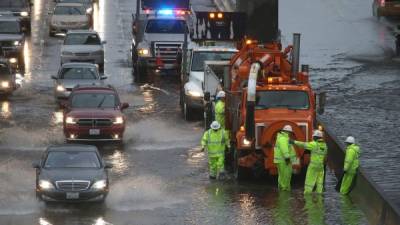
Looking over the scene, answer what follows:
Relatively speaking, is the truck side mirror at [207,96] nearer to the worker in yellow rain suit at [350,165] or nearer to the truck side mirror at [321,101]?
the truck side mirror at [321,101]

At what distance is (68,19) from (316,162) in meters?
33.6

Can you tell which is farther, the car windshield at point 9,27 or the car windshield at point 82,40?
the car windshield at point 9,27

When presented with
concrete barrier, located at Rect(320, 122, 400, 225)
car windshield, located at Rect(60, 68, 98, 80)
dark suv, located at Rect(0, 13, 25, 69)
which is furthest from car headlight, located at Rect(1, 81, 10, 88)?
concrete barrier, located at Rect(320, 122, 400, 225)

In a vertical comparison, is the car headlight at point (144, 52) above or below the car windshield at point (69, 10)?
below

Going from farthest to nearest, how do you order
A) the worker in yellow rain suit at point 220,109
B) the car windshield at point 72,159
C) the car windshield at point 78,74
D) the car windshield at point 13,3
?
the car windshield at point 13,3 → the car windshield at point 78,74 → the worker in yellow rain suit at point 220,109 → the car windshield at point 72,159

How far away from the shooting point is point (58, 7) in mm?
59000

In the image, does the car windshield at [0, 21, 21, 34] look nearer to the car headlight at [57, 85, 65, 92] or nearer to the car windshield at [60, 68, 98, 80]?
the car windshield at [60, 68, 98, 80]

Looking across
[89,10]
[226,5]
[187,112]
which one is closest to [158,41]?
[187,112]

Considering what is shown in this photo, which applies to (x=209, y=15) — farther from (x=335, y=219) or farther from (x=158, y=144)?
(x=335, y=219)

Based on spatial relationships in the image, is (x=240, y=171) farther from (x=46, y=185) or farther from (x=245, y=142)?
(x=46, y=185)

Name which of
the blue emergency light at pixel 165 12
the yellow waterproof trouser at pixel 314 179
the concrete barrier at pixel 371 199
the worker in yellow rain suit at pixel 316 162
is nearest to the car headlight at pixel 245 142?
the worker in yellow rain suit at pixel 316 162

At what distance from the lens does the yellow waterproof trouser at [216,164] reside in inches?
1113

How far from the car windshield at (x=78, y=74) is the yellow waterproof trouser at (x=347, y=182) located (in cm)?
1616

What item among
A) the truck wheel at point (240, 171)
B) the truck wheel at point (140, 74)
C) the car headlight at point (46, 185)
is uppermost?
the car headlight at point (46, 185)
